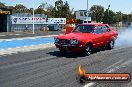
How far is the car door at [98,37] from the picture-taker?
1641 cm

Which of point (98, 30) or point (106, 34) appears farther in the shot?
point (106, 34)

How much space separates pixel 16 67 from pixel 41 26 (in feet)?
164

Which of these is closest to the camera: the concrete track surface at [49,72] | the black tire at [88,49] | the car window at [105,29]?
the concrete track surface at [49,72]

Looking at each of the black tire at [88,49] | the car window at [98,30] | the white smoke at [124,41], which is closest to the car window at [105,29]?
the car window at [98,30]

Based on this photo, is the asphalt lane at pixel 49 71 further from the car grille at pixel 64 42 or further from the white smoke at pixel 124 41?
the white smoke at pixel 124 41

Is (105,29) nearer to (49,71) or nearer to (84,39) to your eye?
(84,39)

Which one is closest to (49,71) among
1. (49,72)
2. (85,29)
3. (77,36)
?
(49,72)

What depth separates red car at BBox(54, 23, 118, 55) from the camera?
15.2 metres

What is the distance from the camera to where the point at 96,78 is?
4.56 metres

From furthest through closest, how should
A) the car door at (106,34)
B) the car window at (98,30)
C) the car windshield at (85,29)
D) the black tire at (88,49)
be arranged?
the car door at (106,34), the car window at (98,30), the car windshield at (85,29), the black tire at (88,49)

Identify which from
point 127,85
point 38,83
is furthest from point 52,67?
point 127,85

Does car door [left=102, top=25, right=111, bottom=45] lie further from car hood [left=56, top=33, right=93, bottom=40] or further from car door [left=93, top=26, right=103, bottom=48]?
car hood [left=56, top=33, right=93, bottom=40]

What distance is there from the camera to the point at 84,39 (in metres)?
15.3

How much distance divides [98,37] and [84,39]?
1612 mm
